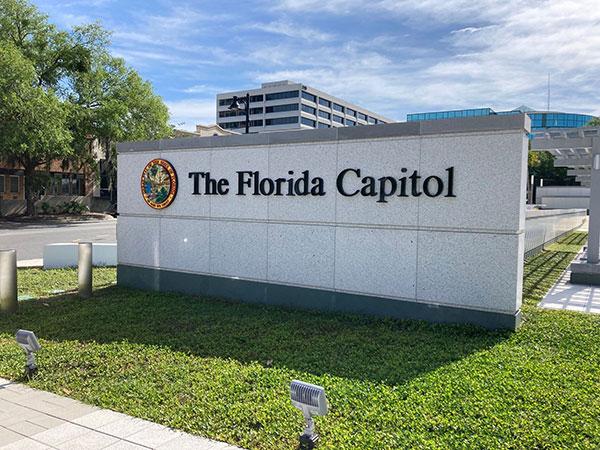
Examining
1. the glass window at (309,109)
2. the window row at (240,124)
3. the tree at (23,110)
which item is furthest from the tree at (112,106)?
the window row at (240,124)

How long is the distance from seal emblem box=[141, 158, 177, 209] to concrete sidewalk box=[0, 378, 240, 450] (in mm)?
5736

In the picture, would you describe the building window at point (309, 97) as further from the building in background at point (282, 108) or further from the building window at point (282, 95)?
the building window at point (282, 95)

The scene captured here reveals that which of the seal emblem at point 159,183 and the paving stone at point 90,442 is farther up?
the seal emblem at point 159,183

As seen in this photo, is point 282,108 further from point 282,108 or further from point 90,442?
point 90,442

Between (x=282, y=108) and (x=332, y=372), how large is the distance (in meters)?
97.4

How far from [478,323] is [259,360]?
3.27 meters

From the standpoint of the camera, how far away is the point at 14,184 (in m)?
39.5

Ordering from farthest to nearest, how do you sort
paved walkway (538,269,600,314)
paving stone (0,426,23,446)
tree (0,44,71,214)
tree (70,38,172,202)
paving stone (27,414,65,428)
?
tree (70,38,172,202)
tree (0,44,71,214)
paved walkway (538,269,600,314)
paving stone (27,414,65,428)
paving stone (0,426,23,446)

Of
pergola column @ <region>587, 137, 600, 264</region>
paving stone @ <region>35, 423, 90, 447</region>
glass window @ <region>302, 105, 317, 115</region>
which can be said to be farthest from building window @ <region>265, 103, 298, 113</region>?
paving stone @ <region>35, 423, 90, 447</region>

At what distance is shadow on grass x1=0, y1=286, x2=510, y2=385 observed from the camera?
5.88 meters

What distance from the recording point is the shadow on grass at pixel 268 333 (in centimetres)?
588

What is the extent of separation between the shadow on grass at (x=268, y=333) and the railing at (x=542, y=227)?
314 inches

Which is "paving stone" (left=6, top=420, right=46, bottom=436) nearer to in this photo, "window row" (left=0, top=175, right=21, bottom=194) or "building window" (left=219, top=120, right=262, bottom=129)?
"window row" (left=0, top=175, right=21, bottom=194)

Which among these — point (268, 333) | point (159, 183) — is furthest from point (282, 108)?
point (268, 333)
